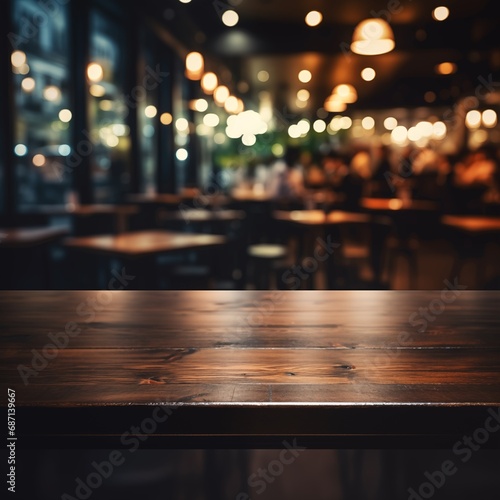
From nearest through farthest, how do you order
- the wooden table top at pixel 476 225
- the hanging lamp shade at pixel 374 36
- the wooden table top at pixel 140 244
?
the wooden table top at pixel 140 244 < the wooden table top at pixel 476 225 < the hanging lamp shade at pixel 374 36

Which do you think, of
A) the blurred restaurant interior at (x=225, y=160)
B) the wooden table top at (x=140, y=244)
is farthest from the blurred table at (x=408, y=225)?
the wooden table top at (x=140, y=244)

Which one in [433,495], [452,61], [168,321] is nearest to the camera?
[168,321]

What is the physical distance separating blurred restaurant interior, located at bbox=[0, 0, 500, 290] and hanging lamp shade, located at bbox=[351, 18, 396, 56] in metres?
0.02

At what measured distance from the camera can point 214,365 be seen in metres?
1.08

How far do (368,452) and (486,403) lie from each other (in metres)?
0.86

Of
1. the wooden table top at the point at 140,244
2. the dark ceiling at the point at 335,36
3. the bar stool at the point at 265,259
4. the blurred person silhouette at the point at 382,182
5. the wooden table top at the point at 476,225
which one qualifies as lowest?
the bar stool at the point at 265,259

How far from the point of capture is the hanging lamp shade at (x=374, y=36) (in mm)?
5656

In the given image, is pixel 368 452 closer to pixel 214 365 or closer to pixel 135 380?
pixel 214 365

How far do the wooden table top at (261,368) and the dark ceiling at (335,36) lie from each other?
747cm

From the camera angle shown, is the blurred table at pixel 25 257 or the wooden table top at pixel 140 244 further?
the blurred table at pixel 25 257

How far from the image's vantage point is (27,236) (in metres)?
3.62

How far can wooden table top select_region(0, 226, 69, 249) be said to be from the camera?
11.1 feet

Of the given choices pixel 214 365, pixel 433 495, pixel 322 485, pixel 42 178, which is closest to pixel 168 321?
pixel 214 365

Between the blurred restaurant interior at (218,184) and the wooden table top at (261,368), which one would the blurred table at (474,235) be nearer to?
the blurred restaurant interior at (218,184)
